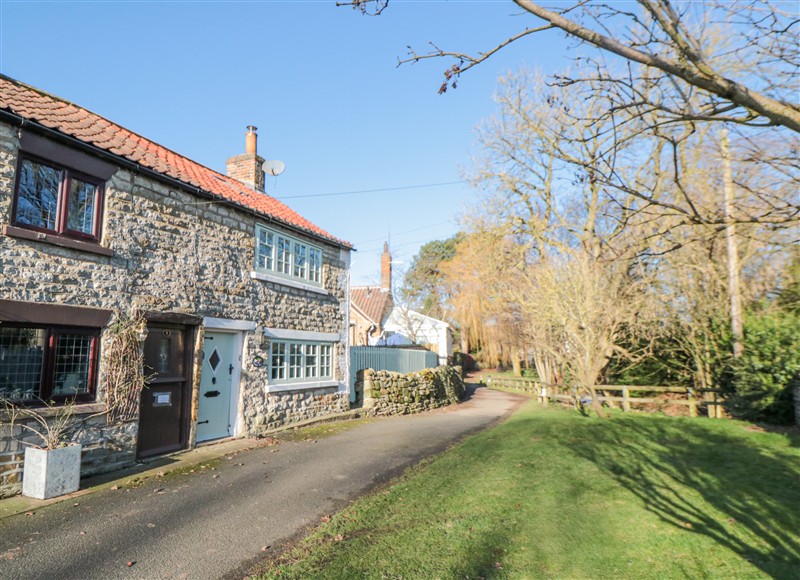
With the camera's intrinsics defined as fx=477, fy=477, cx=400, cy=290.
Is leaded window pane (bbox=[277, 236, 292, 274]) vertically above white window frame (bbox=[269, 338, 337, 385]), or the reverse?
leaded window pane (bbox=[277, 236, 292, 274])

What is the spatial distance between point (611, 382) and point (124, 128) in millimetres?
19043

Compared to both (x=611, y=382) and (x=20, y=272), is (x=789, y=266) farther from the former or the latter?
(x=20, y=272)

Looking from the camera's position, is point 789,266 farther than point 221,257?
Yes

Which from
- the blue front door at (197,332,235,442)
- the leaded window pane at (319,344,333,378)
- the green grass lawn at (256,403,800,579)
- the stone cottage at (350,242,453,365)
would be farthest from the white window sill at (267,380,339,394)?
the stone cottage at (350,242,453,365)

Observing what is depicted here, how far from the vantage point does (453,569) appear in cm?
433

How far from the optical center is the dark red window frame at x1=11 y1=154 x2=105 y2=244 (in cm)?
681

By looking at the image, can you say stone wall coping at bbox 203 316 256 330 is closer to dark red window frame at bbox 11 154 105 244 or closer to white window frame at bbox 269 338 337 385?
white window frame at bbox 269 338 337 385

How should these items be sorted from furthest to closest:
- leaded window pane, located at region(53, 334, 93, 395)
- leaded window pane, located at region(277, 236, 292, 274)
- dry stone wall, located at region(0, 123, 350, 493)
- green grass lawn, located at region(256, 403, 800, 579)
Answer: leaded window pane, located at region(277, 236, 292, 274)
leaded window pane, located at region(53, 334, 93, 395)
dry stone wall, located at region(0, 123, 350, 493)
green grass lawn, located at region(256, 403, 800, 579)

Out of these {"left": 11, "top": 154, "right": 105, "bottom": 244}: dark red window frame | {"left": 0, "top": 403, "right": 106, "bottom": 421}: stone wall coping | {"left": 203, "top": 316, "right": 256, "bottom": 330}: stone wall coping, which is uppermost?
{"left": 11, "top": 154, "right": 105, "bottom": 244}: dark red window frame

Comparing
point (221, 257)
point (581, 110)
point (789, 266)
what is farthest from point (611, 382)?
point (221, 257)

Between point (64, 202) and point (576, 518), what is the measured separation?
8421mm

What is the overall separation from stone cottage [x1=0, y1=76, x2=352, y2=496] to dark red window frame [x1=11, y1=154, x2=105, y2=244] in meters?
0.02

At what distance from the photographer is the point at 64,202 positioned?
287 inches

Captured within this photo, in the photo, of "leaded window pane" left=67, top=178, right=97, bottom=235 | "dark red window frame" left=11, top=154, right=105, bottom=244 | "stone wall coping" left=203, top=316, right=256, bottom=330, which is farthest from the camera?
"stone wall coping" left=203, top=316, right=256, bottom=330
